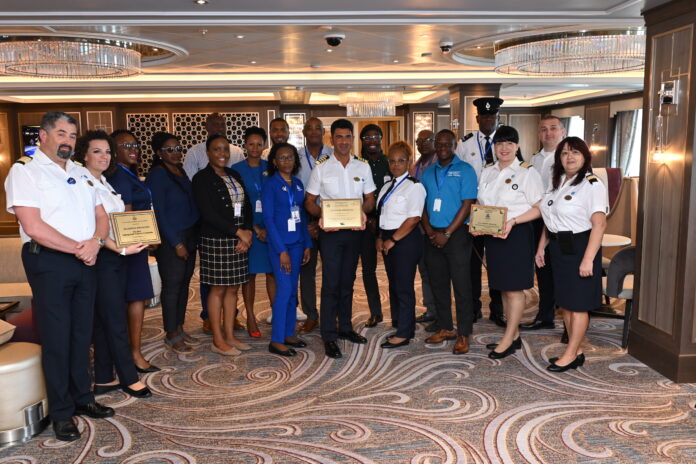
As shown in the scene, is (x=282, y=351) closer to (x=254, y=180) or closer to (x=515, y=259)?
(x=254, y=180)

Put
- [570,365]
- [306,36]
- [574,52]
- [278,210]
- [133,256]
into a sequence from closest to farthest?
[133,256]
[570,365]
[278,210]
[574,52]
[306,36]

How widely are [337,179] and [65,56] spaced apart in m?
4.43

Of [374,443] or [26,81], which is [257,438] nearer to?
[374,443]

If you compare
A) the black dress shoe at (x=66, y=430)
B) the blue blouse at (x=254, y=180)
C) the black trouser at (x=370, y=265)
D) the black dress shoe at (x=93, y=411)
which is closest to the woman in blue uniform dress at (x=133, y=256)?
the black dress shoe at (x=93, y=411)

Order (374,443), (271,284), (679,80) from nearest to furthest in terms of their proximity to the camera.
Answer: (374,443), (679,80), (271,284)

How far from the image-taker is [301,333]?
192 inches

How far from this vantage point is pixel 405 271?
429cm

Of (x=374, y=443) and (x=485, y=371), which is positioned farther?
(x=485, y=371)

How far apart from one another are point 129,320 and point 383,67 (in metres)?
7.04

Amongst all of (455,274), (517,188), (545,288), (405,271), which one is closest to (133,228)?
→ (405,271)

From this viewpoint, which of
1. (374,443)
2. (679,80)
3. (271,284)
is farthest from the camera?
(271,284)

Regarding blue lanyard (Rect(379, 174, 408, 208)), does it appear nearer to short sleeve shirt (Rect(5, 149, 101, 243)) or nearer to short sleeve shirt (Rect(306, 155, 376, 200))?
short sleeve shirt (Rect(306, 155, 376, 200))

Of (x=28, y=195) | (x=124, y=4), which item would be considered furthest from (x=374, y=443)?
(x=124, y=4)

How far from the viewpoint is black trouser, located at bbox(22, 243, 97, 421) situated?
9.57ft
